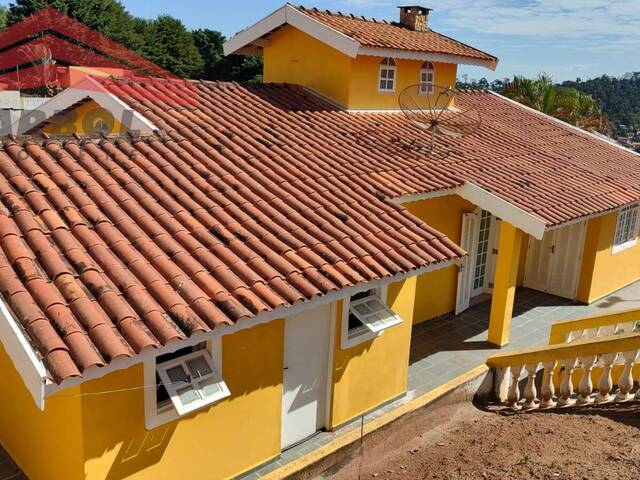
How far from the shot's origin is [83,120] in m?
11.4

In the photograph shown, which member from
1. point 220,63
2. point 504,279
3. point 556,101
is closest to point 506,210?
point 504,279

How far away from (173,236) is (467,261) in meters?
8.05

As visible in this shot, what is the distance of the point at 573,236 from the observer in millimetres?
13797

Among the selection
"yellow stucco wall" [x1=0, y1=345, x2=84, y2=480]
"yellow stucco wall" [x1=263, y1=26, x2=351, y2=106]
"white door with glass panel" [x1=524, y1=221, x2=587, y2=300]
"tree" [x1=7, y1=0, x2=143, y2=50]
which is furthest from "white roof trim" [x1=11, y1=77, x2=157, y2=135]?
"tree" [x1=7, y1=0, x2=143, y2=50]

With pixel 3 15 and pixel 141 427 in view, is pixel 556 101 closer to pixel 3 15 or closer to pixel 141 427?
pixel 141 427

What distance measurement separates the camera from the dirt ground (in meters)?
5.88

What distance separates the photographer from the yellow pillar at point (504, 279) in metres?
10.6

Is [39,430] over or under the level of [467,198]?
under

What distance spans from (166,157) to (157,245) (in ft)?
7.83

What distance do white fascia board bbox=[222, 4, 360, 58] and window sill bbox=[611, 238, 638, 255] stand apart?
26.8 ft

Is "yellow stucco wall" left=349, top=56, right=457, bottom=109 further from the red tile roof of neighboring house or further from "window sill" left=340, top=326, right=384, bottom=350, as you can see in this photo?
"window sill" left=340, top=326, right=384, bottom=350

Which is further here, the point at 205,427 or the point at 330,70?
the point at 330,70

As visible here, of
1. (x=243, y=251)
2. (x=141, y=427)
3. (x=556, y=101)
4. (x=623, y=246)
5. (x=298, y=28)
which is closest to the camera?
(x=141, y=427)

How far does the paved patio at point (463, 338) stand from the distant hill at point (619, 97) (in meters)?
98.1
